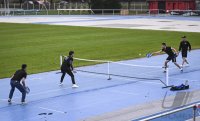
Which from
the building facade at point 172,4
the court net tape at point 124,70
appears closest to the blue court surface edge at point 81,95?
the court net tape at point 124,70

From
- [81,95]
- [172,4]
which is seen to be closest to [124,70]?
[81,95]

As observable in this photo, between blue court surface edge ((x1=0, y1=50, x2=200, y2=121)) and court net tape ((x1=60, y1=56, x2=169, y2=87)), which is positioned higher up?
court net tape ((x1=60, y1=56, x2=169, y2=87))

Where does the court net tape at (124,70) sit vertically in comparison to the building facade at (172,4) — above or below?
below

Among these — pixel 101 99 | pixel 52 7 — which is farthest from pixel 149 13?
pixel 101 99

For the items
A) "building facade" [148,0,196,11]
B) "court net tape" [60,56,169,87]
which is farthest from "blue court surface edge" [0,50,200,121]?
"building facade" [148,0,196,11]

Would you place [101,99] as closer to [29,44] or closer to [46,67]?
[46,67]

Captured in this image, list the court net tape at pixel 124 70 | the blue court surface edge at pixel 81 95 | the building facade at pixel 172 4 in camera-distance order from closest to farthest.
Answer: the blue court surface edge at pixel 81 95
the court net tape at pixel 124 70
the building facade at pixel 172 4

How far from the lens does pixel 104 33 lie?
50719mm

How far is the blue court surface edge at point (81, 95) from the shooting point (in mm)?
15977

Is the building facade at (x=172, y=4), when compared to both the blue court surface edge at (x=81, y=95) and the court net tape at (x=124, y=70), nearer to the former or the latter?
the court net tape at (x=124, y=70)

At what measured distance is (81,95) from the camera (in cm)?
1902

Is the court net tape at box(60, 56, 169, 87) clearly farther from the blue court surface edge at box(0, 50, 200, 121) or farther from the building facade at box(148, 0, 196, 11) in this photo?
the building facade at box(148, 0, 196, 11)

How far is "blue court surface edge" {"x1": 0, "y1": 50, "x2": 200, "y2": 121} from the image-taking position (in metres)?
16.0

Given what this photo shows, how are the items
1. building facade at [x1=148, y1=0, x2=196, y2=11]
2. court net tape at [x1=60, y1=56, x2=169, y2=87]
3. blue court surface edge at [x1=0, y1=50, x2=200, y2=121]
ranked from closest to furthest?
blue court surface edge at [x1=0, y1=50, x2=200, y2=121] → court net tape at [x1=60, y1=56, x2=169, y2=87] → building facade at [x1=148, y1=0, x2=196, y2=11]
